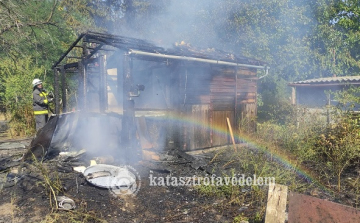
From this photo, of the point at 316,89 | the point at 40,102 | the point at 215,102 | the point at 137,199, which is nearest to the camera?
the point at 137,199

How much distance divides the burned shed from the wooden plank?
4193mm

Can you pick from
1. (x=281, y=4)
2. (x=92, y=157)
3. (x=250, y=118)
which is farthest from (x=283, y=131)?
(x=281, y=4)

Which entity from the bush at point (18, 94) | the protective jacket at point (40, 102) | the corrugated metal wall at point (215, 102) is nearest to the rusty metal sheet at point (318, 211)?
the corrugated metal wall at point (215, 102)

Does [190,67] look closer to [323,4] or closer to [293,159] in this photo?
[293,159]

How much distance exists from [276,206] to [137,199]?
2.65 meters

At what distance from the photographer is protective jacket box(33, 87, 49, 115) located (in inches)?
322

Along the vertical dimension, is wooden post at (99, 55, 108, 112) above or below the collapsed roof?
below

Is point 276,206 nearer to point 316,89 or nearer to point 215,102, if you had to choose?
point 215,102

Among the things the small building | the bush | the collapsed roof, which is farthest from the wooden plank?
the small building

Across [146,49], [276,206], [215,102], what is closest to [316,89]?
[215,102]

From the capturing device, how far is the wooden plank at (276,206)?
290cm

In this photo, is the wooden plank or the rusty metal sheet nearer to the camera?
the rusty metal sheet

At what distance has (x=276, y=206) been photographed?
2.92 metres

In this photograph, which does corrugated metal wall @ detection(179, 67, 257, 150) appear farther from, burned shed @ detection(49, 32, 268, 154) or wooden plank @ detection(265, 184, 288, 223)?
wooden plank @ detection(265, 184, 288, 223)
